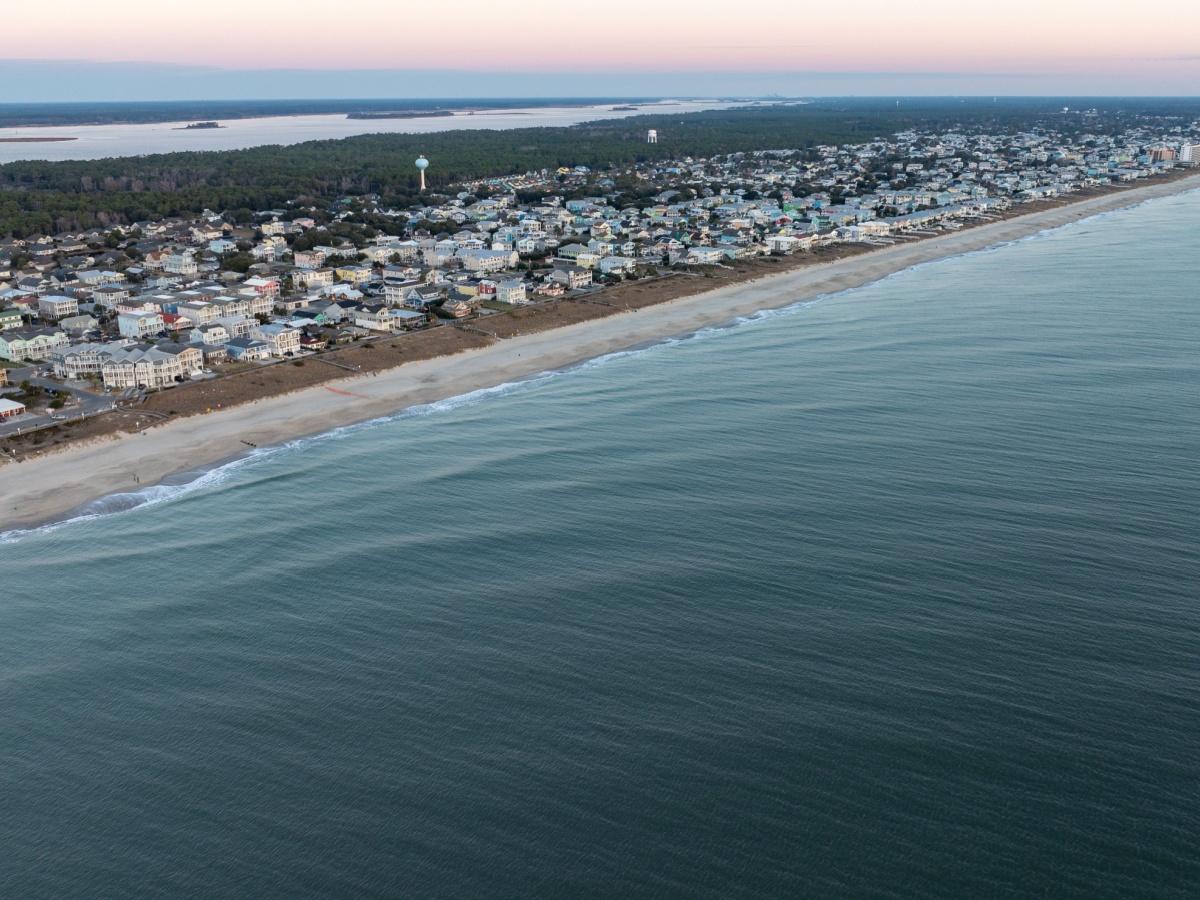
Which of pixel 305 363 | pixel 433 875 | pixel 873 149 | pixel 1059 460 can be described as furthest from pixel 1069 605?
pixel 873 149

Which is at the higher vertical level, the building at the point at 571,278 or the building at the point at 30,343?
the building at the point at 571,278

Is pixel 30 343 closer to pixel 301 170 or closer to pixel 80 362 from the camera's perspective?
pixel 80 362

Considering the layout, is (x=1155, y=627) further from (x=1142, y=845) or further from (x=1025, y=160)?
(x=1025, y=160)

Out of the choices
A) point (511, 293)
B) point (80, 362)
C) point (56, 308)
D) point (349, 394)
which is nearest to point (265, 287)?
point (56, 308)

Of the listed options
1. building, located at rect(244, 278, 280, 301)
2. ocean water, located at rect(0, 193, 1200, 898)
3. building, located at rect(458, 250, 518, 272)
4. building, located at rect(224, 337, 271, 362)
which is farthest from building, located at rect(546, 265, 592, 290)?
ocean water, located at rect(0, 193, 1200, 898)

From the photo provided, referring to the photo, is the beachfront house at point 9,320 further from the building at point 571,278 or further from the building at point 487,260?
the building at point 571,278

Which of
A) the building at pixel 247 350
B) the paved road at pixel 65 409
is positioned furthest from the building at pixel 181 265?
the paved road at pixel 65 409

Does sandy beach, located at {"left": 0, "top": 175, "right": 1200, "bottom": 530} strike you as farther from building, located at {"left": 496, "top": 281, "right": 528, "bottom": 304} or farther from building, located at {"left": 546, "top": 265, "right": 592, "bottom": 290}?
building, located at {"left": 546, "top": 265, "right": 592, "bottom": 290}
